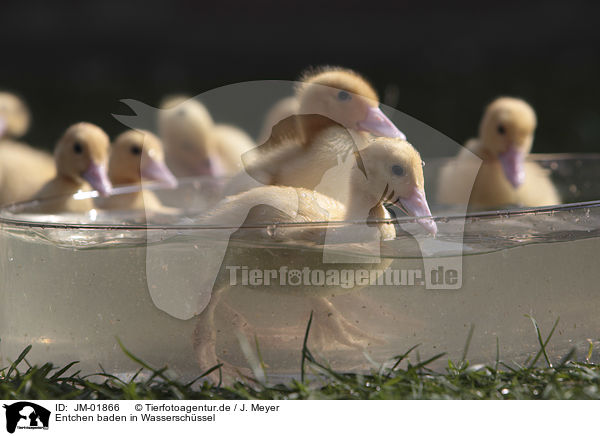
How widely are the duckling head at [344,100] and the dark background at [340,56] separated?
7.57 ft

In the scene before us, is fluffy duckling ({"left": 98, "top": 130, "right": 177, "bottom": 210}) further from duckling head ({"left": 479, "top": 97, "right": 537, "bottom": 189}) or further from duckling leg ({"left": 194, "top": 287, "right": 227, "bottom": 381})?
duckling head ({"left": 479, "top": 97, "right": 537, "bottom": 189})

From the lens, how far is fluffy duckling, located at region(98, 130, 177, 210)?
76.1 inches

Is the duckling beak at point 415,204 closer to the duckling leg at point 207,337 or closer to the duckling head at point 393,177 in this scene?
the duckling head at point 393,177

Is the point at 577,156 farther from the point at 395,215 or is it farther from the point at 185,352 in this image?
the point at 185,352

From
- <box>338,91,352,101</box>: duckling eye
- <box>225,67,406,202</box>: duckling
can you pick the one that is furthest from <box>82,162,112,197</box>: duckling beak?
<box>338,91,352,101</box>: duckling eye

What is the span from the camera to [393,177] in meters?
1.27

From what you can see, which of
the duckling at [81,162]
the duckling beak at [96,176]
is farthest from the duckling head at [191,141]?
the duckling beak at [96,176]

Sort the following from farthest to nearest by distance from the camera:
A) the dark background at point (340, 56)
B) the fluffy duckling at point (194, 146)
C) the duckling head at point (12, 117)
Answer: the dark background at point (340, 56)
the duckling head at point (12, 117)
the fluffy duckling at point (194, 146)

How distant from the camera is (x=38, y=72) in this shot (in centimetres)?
663

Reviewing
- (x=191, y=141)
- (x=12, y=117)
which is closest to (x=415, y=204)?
(x=191, y=141)

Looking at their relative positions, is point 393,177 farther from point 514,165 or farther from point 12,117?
point 12,117

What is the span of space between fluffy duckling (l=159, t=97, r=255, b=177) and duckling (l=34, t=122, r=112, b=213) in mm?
591

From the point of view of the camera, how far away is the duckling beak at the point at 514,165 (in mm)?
2250
